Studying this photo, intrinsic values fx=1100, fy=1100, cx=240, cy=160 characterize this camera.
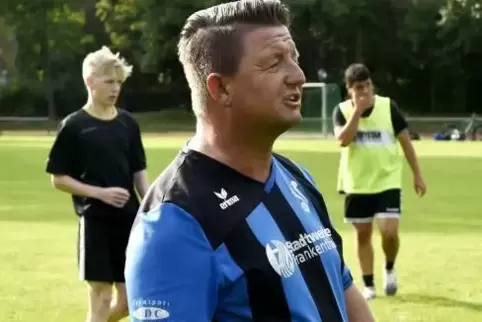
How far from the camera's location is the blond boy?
722 cm

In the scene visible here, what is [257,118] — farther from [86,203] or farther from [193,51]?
[86,203]

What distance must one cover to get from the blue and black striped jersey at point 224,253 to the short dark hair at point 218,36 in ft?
0.77

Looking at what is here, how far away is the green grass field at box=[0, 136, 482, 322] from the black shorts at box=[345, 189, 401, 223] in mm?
799

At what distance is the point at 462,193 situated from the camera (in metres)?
21.6

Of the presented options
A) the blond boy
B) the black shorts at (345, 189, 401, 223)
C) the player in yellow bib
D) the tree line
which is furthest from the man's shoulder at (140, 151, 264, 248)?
the tree line

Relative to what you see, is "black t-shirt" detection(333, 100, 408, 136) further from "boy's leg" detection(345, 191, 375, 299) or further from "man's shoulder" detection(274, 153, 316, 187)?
"man's shoulder" detection(274, 153, 316, 187)

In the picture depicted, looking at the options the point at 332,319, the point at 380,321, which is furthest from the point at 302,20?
the point at 332,319

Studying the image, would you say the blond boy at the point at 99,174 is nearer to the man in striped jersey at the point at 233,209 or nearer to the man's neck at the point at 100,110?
the man's neck at the point at 100,110

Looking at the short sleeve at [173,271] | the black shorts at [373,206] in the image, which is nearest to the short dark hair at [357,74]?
the black shorts at [373,206]

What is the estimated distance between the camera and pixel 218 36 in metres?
2.83

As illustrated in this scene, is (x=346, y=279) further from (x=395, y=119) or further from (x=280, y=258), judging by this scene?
(x=395, y=119)

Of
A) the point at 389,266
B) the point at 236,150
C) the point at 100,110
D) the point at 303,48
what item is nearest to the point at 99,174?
the point at 100,110

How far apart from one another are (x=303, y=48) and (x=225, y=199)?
6819 centimetres

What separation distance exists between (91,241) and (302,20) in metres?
62.8
